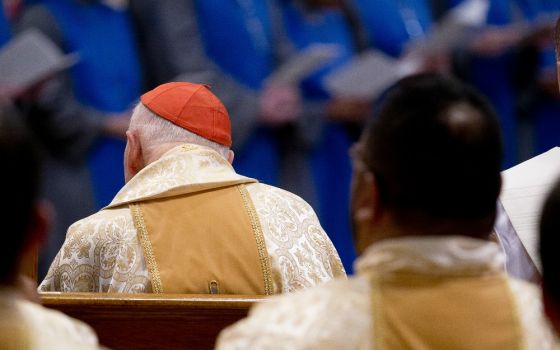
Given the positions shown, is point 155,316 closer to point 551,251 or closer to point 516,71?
point 551,251

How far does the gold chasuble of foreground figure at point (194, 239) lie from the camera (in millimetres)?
3750

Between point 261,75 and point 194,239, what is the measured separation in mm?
2656

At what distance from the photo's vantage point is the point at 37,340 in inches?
72.3

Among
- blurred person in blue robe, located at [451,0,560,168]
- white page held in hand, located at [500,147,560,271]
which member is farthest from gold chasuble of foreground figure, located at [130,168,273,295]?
blurred person in blue robe, located at [451,0,560,168]

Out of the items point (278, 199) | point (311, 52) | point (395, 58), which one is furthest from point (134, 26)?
point (278, 199)

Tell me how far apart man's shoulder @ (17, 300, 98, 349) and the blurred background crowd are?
3.67 metres

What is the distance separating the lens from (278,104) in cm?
639

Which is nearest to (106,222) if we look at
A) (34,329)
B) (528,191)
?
(528,191)

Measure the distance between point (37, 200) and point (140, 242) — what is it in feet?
6.43

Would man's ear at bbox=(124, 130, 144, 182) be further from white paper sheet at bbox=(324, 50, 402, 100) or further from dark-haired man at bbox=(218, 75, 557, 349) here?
white paper sheet at bbox=(324, 50, 402, 100)

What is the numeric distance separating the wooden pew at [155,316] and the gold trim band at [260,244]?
1.34 ft

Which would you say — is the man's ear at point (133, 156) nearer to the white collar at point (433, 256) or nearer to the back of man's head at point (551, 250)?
the white collar at point (433, 256)

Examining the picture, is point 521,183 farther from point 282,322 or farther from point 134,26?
point 134,26

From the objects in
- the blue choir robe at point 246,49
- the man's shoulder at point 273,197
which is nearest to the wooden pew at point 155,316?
the man's shoulder at point 273,197
